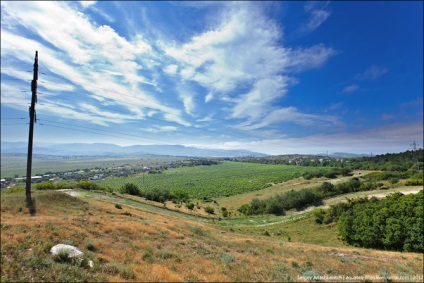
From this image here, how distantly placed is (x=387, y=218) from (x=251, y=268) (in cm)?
3766

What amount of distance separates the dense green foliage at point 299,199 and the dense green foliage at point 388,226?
29.0 m

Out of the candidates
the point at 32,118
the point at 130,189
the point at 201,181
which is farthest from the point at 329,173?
the point at 32,118

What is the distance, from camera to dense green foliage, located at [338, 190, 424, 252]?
34.0 meters

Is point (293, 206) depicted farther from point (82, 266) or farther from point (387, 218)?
point (82, 266)

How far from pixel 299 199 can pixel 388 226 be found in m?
37.9

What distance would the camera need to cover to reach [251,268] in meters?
13.2

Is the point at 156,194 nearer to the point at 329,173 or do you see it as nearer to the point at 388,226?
the point at 388,226

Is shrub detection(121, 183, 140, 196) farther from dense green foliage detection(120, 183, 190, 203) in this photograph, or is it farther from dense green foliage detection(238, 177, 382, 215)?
dense green foliage detection(238, 177, 382, 215)

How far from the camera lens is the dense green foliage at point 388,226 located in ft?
111

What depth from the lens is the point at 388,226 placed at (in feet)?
118

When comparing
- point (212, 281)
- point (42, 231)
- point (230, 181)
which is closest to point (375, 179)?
point (230, 181)

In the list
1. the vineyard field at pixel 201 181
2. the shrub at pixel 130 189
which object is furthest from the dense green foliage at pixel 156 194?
the vineyard field at pixel 201 181

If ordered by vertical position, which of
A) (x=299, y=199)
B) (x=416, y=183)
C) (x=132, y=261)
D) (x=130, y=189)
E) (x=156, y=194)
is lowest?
(x=299, y=199)

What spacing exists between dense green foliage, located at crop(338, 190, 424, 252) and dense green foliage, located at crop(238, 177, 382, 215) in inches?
1142
